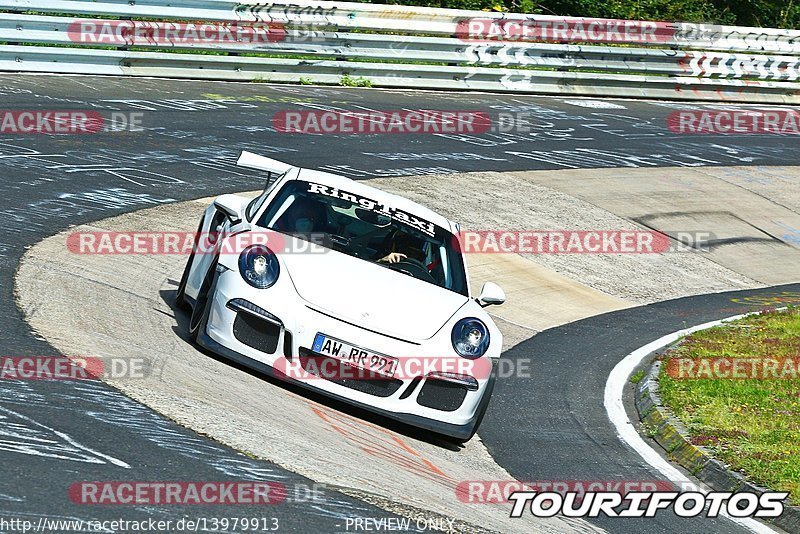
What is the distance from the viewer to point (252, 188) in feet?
44.2

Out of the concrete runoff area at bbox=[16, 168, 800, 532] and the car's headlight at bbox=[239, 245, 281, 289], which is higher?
the car's headlight at bbox=[239, 245, 281, 289]

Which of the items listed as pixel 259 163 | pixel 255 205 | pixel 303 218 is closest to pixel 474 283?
pixel 259 163

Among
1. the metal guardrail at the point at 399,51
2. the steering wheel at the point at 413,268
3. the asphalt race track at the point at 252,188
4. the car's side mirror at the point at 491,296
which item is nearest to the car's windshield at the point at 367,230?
the steering wheel at the point at 413,268

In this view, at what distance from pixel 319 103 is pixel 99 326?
1089cm

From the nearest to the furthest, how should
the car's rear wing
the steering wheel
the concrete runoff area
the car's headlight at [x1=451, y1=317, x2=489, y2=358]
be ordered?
the concrete runoff area, the car's headlight at [x1=451, y1=317, x2=489, y2=358], the steering wheel, the car's rear wing

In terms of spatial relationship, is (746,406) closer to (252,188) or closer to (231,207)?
(231,207)

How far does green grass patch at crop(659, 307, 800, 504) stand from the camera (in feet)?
24.7

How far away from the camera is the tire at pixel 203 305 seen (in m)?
7.28

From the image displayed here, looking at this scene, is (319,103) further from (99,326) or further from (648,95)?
(99,326)

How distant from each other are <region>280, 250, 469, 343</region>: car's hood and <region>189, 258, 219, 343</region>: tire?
18.1 inches

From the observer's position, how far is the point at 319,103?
18.1m

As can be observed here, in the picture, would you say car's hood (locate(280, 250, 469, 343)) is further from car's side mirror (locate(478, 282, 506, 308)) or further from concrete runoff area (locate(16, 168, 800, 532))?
concrete runoff area (locate(16, 168, 800, 532))

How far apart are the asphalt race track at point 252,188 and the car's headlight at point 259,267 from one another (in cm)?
119

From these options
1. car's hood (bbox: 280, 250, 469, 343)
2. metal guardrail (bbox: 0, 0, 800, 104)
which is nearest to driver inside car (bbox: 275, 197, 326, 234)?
car's hood (bbox: 280, 250, 469, 343)
